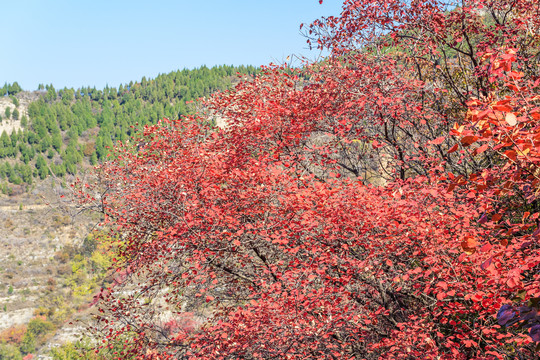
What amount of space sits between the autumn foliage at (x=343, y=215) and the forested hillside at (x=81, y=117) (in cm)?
11835

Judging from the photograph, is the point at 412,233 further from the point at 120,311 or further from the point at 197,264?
the point at 120,311

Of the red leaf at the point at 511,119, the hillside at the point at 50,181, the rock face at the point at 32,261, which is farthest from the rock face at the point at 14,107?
the red leaf at the point at 511,119

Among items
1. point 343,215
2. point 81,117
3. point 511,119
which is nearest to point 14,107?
point 81,117

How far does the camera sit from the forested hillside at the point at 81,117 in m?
138

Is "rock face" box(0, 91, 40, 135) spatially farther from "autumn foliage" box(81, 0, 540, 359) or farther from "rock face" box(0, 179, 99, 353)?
"autumn foliage" box(81, 0, 540, 359)

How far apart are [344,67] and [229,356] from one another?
7857mm

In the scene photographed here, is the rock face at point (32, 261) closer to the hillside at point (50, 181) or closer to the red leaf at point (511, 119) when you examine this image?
the hillside at point (50, 181)

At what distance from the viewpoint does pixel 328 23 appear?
34.8ft

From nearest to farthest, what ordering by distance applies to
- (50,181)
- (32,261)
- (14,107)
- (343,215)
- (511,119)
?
(511,119) → (343,215) → (50,181) → (32,261) → (14,107)

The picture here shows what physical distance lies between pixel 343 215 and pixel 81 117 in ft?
579

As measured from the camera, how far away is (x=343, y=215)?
7883 millimetres

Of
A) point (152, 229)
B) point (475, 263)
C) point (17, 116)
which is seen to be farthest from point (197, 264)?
point (17, 116)

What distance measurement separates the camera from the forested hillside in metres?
138

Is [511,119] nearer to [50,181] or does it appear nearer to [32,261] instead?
[50,181]
